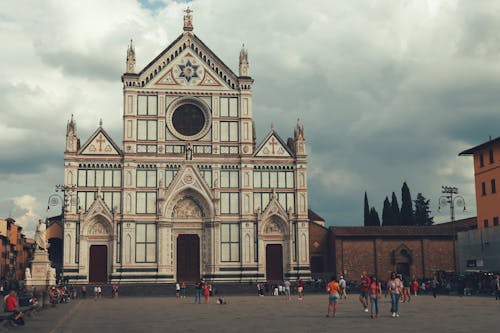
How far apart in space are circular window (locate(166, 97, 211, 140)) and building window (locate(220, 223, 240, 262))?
833 cm

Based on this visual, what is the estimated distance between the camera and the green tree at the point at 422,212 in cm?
8331

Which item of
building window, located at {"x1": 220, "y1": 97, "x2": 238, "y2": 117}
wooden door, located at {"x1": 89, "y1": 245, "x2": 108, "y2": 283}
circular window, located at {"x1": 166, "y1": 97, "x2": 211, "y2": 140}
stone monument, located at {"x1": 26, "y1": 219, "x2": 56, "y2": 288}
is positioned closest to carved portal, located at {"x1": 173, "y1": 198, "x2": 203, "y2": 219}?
circular window, located at {"x1": 166, "y1": 97, "x2": 211, "y2": 140}

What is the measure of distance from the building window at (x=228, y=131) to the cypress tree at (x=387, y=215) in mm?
25557

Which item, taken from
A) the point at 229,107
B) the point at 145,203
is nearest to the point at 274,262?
the point at 145,203

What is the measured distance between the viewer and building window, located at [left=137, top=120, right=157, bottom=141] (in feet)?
180

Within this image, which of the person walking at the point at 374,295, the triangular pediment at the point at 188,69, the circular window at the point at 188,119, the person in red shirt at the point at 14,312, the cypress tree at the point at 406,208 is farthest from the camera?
the cypress tree at the point at 406,208

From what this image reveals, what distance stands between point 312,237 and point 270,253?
5.03m

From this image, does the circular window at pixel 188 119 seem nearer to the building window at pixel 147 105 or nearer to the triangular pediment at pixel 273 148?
the building window at pixel 147 105

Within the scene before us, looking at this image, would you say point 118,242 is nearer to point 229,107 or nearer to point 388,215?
point 229,107

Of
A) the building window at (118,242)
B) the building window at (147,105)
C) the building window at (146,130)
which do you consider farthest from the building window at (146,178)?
the building window at (147,105)

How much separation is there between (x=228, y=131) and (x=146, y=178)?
27.3 ft

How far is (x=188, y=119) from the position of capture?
56.2m

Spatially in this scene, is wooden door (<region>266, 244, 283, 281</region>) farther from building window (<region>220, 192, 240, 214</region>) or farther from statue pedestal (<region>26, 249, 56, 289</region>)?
statue pedestal (<region>26, 249, 56, 289</region>)

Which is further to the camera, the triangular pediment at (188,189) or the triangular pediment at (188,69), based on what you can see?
the triangular pediment at (188,69)
